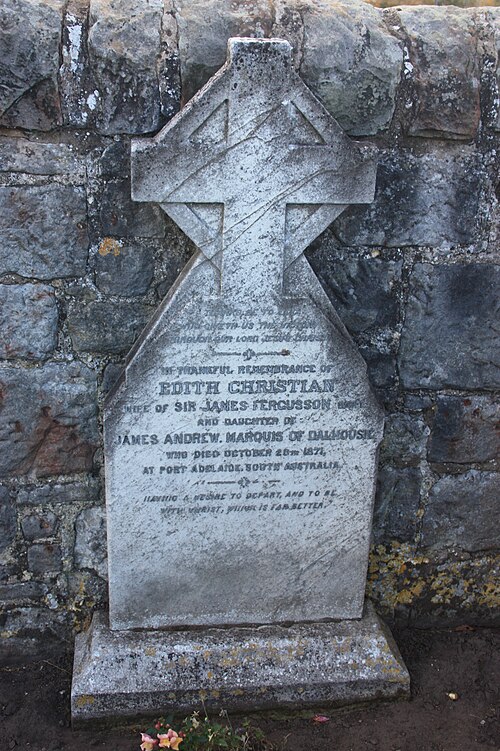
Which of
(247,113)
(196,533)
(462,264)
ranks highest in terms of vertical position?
(247,113)

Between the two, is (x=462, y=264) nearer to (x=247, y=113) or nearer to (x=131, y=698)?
(x=247, y=113)

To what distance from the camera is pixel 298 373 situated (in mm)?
2350

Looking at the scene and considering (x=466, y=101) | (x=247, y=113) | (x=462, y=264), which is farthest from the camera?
(x=462, y=264)

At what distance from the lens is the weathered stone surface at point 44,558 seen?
8.45 feet

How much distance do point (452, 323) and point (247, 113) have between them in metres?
0.98

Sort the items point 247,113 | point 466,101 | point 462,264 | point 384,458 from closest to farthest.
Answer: point 247,113
point 466,101
point 462,264
point 384,458

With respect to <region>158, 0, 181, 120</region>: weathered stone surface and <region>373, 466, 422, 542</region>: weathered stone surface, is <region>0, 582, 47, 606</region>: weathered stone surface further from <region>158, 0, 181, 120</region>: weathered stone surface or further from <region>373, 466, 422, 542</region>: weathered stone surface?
<region>158, 0, 181, 120</region>: weathered stone surface

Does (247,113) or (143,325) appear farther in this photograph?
(143,325)

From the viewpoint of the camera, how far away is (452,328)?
2.51 m

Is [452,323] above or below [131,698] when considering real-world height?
above

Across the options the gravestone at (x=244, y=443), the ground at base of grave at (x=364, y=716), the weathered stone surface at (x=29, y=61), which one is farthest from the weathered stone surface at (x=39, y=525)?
the weathered stone surface at (x=29, y=61)

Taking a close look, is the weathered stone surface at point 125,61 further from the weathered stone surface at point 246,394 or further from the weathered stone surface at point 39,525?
the weathered stone surface at point 39,525

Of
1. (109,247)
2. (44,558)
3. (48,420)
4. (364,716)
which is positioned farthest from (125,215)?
(364,716)

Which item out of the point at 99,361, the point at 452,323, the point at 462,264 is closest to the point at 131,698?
the point at 99,361
